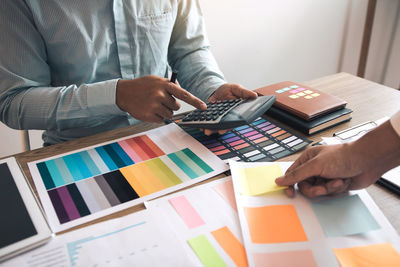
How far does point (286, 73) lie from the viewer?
2.08 metres

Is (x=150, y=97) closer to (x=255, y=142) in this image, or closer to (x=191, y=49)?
(x=255, y=142)

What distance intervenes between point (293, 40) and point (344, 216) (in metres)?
1.70

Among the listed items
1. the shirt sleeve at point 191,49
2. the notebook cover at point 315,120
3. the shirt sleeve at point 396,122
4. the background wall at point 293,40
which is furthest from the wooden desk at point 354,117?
the background wall at point 293,40

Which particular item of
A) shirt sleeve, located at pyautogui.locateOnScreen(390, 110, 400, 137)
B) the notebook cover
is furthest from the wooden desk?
shirt sleeve, located at pyautogui.locateOnScreen(390, 110, 400, 137)

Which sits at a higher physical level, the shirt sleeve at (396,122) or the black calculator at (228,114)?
the shirt sleeve at (396,122)

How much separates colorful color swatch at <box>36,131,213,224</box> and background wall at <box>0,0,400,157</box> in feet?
3.23

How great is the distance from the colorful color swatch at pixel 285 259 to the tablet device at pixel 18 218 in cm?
32

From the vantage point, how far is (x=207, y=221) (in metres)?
0.50

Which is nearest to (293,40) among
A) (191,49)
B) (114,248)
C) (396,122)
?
(191,49)

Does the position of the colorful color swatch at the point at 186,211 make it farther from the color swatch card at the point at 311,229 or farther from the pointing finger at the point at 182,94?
the pointing finger at the point at 182,94

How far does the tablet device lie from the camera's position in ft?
1.52

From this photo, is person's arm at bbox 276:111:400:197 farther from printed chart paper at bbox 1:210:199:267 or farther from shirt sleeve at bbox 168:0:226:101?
shirt sleeve at bbox 168:0:226:101

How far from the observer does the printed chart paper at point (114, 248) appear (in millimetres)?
439

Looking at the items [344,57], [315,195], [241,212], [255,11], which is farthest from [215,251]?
[344,57]
